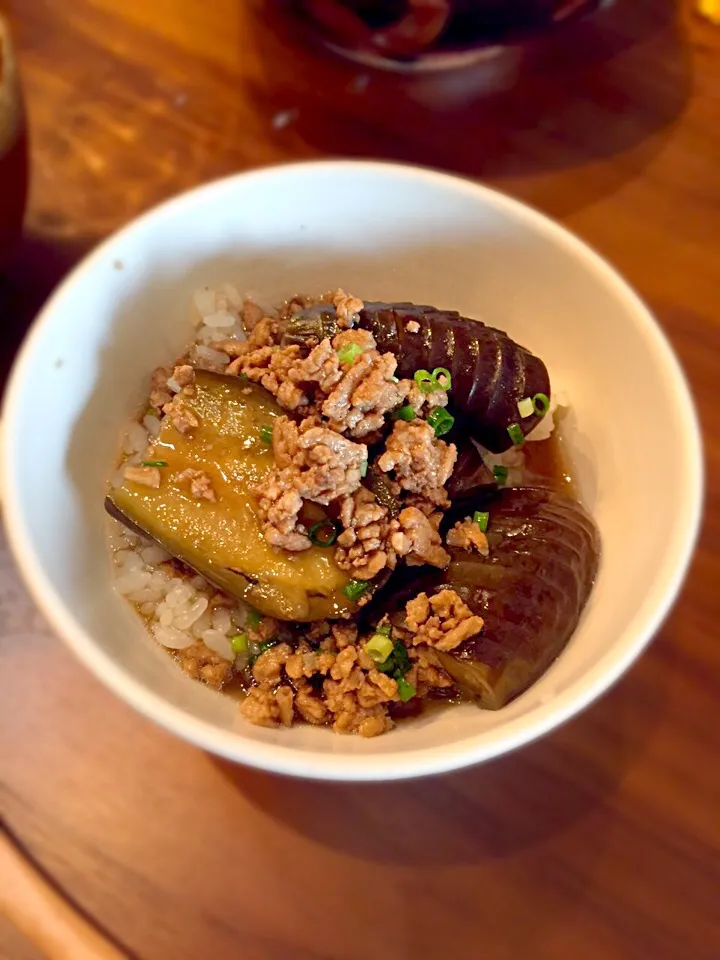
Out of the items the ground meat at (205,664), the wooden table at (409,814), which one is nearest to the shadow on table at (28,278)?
the wooden table at (409,814)

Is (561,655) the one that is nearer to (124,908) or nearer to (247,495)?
(247,495)

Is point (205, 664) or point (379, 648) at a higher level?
point (379, 648)

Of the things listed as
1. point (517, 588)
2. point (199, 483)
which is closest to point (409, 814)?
point (517, 588)

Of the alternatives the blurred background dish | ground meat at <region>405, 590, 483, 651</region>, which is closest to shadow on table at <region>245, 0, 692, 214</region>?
the blurred background dish

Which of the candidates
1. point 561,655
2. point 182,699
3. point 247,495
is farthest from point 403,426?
point 182,699

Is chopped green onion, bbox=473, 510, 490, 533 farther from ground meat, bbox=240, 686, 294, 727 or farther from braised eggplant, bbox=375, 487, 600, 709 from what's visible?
ground meat, bbox=240, 686, 294, 727

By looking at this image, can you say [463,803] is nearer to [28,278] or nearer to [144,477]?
[144,477]
